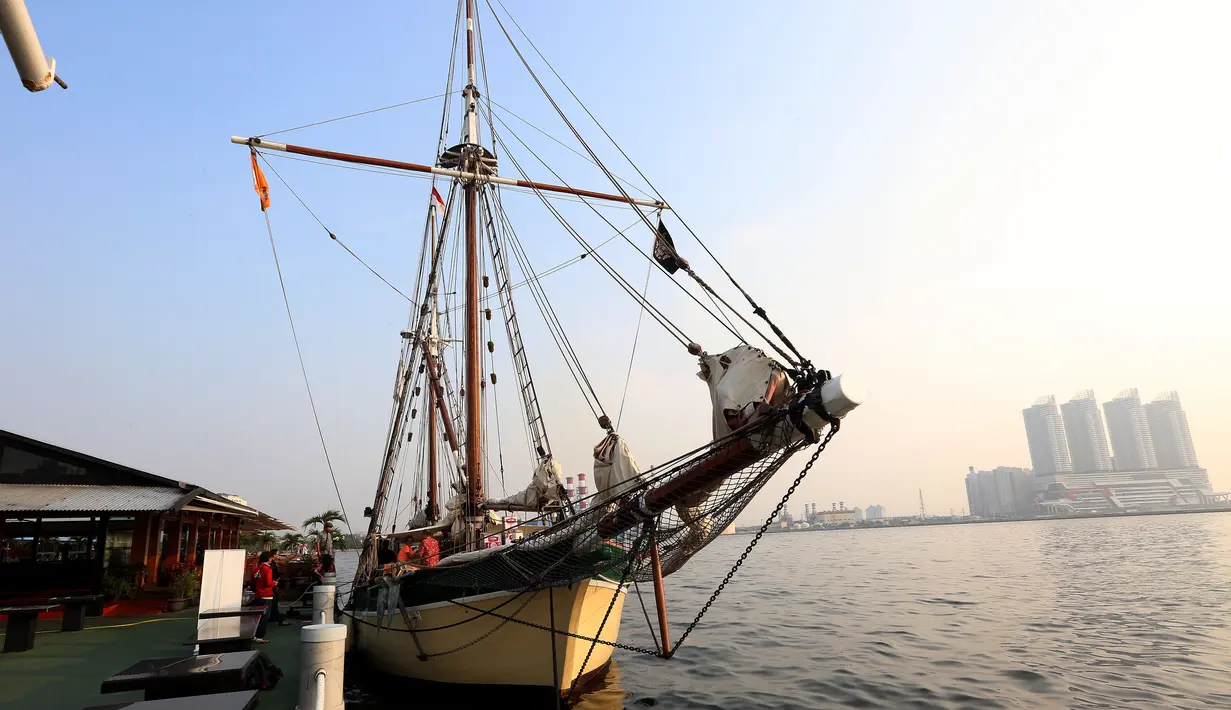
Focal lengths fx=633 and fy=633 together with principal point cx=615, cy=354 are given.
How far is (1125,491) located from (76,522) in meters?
229

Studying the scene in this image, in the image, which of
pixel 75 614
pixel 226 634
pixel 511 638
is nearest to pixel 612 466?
pixel 511 638

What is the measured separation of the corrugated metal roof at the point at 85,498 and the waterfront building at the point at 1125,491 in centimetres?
21127

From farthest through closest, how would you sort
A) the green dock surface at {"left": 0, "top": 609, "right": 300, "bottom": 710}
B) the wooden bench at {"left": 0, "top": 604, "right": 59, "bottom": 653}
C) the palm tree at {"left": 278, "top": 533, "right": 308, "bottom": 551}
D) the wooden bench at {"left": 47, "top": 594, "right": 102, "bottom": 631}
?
the palm tree at {"left": 278, "top": 533, "right": 308, "bottom": 551} < the wooden bench at {"left": 47, "top": 594, "right": 102, "bottom": 631} < the wooden bench at {"left": 0, "top": 604, "right": 59, "bottom": 653} < the green dock surface at {"left": 0, "top": 609, "right": 300, "bottom": 710}

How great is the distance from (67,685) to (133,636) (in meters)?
4.74

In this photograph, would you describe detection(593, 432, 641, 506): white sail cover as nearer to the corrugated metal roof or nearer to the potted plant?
the corrugated metal roof

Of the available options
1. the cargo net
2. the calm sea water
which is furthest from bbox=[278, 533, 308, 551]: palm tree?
the cargo net

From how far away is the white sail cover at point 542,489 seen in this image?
519 inches

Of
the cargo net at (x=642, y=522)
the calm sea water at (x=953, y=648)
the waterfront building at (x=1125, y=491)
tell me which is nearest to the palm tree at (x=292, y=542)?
the calm sea water at (x=953, y=648)

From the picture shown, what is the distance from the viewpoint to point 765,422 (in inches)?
273

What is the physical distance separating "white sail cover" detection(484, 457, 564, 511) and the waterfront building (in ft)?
680

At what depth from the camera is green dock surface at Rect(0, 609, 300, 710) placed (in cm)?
859

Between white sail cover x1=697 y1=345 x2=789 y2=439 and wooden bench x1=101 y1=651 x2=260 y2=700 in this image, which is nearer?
wooden bench x1=101 y1=651 x2=260 y2=700

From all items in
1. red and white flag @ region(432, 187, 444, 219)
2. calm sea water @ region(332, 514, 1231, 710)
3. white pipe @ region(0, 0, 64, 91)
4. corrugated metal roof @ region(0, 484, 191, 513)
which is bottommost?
calm sea water @ region(332, 514, 1231, 710)

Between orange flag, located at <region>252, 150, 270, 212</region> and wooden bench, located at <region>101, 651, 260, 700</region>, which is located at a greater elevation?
orange flag, located at <region>252, 150, 270, 212</region>
